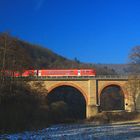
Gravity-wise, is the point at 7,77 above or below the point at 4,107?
above

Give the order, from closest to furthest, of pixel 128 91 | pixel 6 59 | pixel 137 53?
1. pixel 6 59
2. pixel 137 53
3. pixel 128 91

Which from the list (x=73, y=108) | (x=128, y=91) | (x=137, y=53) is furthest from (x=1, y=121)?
(x=73, y=108)

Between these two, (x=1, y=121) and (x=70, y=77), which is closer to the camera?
(x=1, y=121)

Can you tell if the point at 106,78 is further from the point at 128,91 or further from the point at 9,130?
the point at 9,130

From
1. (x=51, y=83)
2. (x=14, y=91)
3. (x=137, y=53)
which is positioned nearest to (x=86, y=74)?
(x=51, y=83)

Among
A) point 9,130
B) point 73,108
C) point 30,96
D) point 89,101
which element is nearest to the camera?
point 9,130

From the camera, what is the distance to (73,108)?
89.3 meters

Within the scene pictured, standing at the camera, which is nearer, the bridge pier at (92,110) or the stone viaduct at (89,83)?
the bridge pier at (92,110)

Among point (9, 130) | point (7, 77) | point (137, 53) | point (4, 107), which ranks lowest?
point (9, 130)

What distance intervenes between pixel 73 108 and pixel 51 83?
22258mm

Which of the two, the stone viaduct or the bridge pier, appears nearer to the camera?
the bridge pier

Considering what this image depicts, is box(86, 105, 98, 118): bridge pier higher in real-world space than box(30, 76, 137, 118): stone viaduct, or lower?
lower

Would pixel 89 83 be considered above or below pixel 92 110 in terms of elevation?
above

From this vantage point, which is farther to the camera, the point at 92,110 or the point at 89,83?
the point at 89,83
